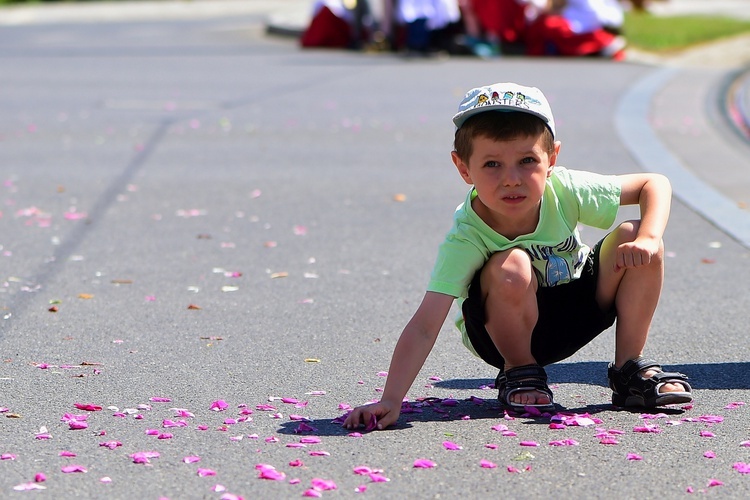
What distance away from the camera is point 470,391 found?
166 inches

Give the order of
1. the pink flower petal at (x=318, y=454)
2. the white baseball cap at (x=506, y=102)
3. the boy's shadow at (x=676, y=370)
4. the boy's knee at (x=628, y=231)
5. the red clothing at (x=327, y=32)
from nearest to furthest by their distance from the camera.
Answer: the pink flower petal at (x=318, y=454) < the white baseball cap at (x=506, y=102) < the boy's knee at (x=628, y=231) < the boy's shadow at (x=676, y=370) < the red clothing at (x=327, y=32)

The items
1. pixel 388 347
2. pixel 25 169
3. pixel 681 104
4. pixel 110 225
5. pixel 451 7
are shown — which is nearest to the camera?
pixel 388 347

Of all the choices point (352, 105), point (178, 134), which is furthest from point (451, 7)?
point (178, 134)

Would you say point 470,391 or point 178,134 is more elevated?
point 470,391

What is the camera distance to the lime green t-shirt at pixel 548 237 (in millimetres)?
3781

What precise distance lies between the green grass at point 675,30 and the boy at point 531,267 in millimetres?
14414

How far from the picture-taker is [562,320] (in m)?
3.97

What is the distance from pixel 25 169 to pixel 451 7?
10002 millimetres

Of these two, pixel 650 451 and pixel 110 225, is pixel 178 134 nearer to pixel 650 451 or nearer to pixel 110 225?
pixel 110 225

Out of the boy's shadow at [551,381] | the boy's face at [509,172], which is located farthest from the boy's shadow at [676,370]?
the boy's face at [509,172]

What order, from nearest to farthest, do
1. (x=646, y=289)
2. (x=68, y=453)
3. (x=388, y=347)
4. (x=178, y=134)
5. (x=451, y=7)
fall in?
(x=68, y=453)
(x=646, y=289)
(x=388, y=347)
(x=178, y=134)
(x=451, y=7)

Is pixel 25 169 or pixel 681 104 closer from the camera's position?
pixel 25 169

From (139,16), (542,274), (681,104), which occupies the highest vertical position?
(542,274)

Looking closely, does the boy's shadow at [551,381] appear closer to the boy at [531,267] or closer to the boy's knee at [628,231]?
the boy at [531,267]
